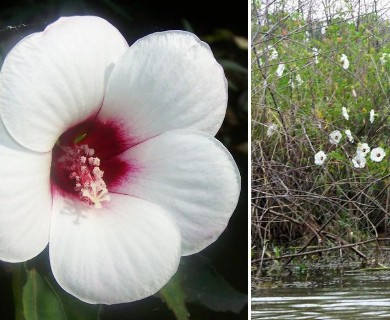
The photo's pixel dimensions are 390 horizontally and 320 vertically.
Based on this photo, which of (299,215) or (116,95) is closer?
(116,95)

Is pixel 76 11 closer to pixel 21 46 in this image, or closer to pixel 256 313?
pixel 21 46

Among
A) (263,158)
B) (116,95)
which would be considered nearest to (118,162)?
(116,95)

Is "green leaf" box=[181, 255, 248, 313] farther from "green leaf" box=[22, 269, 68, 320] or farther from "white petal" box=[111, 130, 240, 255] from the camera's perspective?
"green leaf" box=[22, 269, 68, 320]

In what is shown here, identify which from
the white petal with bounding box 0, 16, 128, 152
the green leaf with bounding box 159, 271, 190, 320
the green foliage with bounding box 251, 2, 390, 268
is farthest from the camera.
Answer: the green foliage with bounding box 251, 2, 390, 268

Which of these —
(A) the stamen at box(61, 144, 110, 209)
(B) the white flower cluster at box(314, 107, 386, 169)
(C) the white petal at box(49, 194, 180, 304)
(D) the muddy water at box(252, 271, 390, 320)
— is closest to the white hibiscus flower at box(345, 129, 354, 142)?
(B) the white flower cluster at box(314, 107, 386, 169)

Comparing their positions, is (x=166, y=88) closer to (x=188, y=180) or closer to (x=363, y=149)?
(x=188, y=180)

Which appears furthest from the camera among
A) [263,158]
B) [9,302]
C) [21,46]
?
[263,158]
